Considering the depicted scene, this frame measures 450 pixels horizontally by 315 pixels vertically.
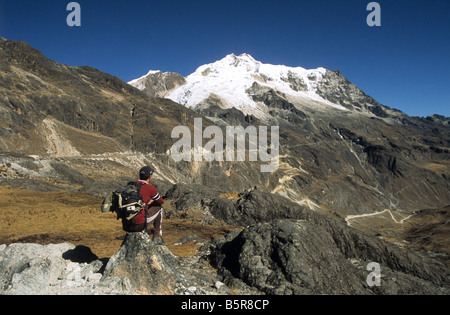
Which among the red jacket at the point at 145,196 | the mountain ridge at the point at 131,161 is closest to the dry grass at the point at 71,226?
the mountain ridge at the point at 131,161

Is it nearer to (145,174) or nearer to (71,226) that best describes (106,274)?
(145,174)

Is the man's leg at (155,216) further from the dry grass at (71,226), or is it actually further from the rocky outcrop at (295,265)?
the dry grass at (71,226)

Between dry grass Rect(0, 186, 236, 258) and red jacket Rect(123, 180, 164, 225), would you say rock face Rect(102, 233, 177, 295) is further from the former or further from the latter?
dry grass Rect(0, 186, 236, 258)

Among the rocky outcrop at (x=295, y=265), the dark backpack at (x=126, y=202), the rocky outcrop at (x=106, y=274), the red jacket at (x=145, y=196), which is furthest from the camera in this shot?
the rocky outcrop at (x=295, y=265)

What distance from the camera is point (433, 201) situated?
147000 mm

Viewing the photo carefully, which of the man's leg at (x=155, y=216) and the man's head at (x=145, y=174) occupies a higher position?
the man's head at (x=145, y=174)

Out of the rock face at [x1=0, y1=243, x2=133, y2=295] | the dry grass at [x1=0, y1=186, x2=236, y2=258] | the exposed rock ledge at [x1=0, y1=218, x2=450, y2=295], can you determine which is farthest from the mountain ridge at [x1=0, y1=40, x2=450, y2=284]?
the rock face at [x1=0, y1=243, x2=133, y2=295]

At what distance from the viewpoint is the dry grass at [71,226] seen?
12.7 metres

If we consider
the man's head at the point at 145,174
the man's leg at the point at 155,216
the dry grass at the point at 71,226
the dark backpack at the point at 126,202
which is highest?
the man's head at the point at 145,174

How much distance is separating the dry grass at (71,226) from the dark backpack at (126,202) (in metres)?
4.83

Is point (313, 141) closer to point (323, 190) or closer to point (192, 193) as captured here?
point (323, 190)

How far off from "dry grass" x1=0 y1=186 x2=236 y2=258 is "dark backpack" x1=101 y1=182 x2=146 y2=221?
4830 mm

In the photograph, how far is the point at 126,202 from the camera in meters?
6.30
